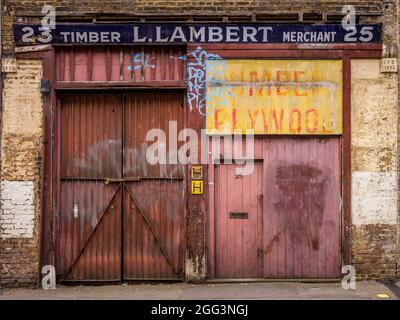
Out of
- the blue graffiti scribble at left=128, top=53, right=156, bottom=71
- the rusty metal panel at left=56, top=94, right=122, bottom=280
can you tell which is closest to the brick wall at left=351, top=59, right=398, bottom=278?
the blue graffiti scribble at left=128, top=53, right=156, bottom=71

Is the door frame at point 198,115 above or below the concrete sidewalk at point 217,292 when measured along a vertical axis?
above

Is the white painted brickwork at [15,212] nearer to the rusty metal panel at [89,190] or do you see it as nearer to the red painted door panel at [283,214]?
the rusty metal panel at [89,190]

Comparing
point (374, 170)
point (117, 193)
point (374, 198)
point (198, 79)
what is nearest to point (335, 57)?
point (374, 170)

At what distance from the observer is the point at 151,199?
9742 mm

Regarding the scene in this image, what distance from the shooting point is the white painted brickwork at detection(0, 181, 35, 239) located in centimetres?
951

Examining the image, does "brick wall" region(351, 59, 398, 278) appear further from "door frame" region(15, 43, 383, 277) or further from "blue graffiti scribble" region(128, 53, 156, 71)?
"blue graffiti scribble" region(128, 53, 156, 71)

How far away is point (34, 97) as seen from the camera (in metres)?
9.60

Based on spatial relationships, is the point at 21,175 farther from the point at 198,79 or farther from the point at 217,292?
the point at 217,292

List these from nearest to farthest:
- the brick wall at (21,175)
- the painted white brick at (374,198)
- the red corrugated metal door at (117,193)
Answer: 1. the brick wall at (21,175)
2. the painted white brick at (374,198)
3. the red corrugated metal door at (117,193)

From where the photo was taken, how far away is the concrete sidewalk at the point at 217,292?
881cm

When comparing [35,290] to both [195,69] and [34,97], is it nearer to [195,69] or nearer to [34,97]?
A: [34,97]

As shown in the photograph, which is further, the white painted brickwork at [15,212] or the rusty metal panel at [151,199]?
the rusty metal panel at [151,199]

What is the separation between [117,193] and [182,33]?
2.96 metres

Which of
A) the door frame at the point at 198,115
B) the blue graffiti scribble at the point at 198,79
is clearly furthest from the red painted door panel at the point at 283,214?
the blue graffiti scribble at the point at 198,79
